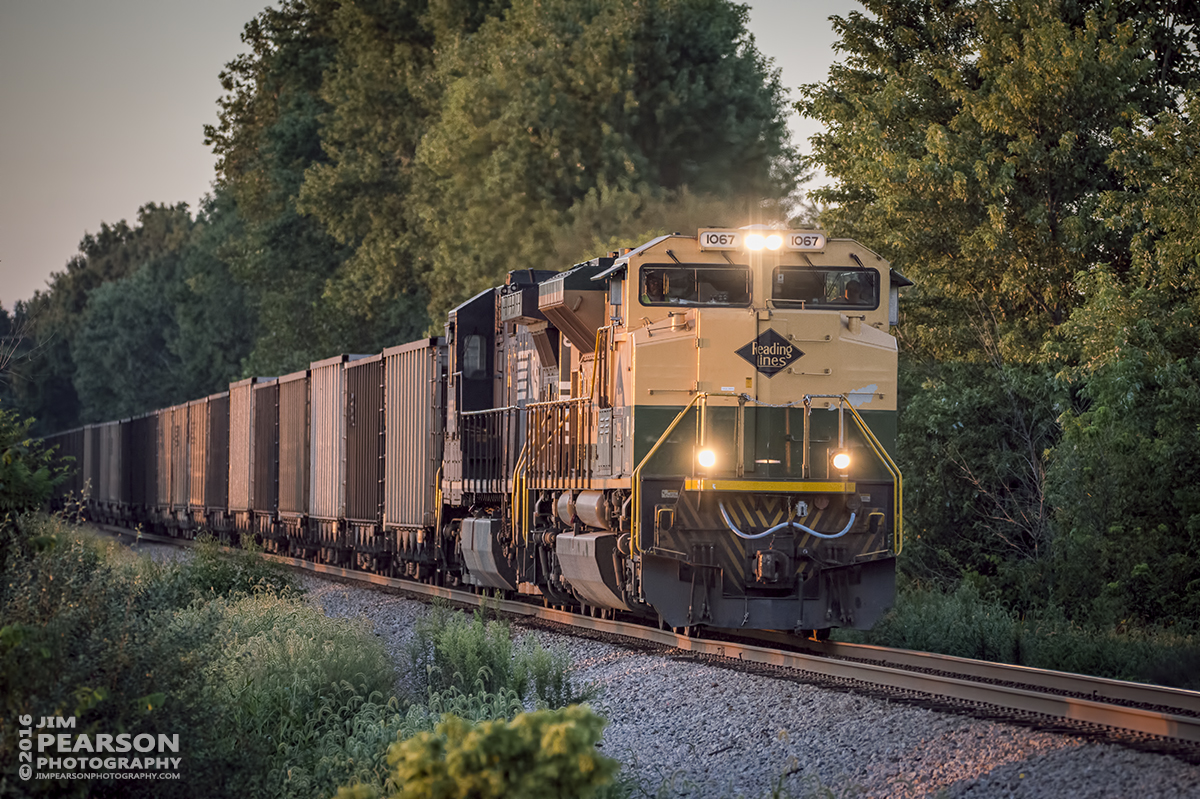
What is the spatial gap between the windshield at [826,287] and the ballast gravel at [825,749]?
3.76 meters

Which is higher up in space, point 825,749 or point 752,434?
point 752,434

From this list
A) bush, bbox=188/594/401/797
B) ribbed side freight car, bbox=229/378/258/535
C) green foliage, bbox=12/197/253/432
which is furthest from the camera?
Answer: green foliage, bbox=12/197/253/432

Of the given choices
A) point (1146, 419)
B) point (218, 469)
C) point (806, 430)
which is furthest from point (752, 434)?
point (218, 469)

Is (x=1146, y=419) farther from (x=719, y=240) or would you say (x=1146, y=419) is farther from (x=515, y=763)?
(x=515, y=763)

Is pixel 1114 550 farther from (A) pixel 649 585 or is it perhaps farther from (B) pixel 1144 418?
(A) pixel 649 585

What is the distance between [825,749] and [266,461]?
2343 cm

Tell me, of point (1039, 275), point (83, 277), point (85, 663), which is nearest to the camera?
point (85, 663)

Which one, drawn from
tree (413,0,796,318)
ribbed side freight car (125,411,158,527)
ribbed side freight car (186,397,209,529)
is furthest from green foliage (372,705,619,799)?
ribbed side freight car (125,411,158,527)

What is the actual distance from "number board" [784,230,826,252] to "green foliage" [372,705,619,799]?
8.66 metres

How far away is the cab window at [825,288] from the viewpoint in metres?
13.3

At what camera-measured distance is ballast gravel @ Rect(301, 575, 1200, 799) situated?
289 inches

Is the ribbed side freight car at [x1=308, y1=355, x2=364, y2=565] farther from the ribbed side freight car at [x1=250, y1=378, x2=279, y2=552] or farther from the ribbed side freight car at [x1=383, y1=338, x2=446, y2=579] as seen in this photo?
the ribbed side freight car at [x1=250, y1=378, x2=279, y2=552]

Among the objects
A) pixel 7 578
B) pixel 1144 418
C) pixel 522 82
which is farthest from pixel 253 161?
pixel 7 578

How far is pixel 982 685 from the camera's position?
32.4ft
